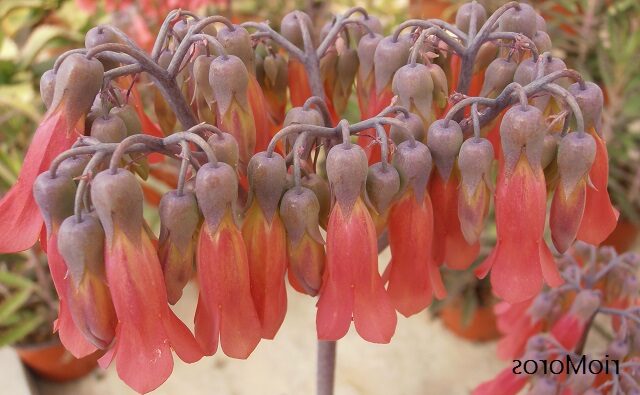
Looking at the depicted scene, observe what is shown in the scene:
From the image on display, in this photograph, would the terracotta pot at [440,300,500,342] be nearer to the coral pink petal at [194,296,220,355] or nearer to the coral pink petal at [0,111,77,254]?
the coral pink petal at [194,296,220,355]

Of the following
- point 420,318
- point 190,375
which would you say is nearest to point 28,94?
point 190,375

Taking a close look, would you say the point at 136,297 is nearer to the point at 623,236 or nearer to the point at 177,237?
the point at 177,237

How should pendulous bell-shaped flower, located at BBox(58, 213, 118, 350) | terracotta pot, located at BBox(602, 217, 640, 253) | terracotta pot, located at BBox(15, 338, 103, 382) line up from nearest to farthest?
pendulous bell-shaped flower, located at BBox(58, 213, 118, 350)
terracotta pot, located at BBox(15, 338, 103, 382)
terracotta pot, located at BBox(602, 217, 640, 253)

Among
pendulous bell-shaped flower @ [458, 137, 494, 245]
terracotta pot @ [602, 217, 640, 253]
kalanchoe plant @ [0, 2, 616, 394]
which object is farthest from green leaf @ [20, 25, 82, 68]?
terracotta pot @ [602, 217, 640, 253]

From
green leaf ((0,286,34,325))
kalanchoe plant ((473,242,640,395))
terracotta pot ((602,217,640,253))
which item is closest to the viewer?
kalanchoe plant ((473,242,640,395))

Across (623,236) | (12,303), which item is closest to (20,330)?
(12,303)

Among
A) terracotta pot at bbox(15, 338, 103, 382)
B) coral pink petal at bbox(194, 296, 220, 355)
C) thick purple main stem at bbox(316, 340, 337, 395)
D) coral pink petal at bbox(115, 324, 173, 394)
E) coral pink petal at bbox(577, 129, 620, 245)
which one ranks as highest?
coral pink petal at bbox(577, 129, 620, 245)

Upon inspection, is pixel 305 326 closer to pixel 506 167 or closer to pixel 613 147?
pixel 613 147

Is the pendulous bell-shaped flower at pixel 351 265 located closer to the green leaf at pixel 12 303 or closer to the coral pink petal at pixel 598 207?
the coral pink petal at pixel 598 207
